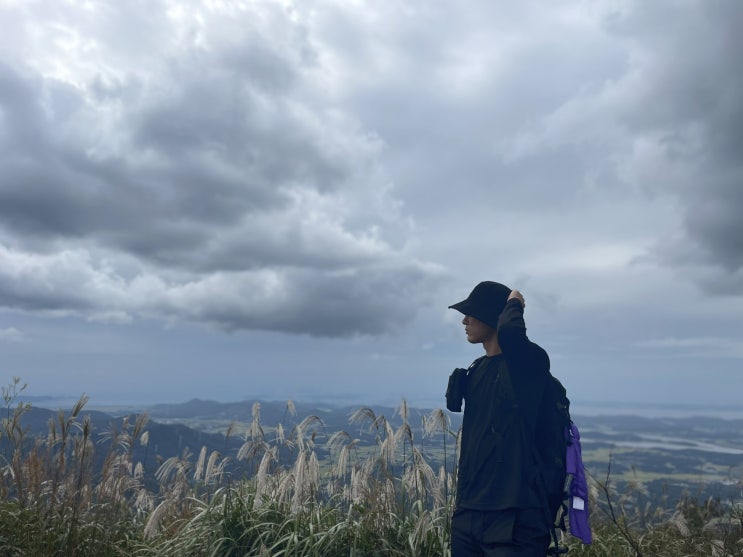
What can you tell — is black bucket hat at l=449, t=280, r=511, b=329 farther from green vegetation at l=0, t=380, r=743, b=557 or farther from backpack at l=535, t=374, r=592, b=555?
green vegetation at l=0, t=380, r=743, b=557

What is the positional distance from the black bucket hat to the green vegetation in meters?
1.75

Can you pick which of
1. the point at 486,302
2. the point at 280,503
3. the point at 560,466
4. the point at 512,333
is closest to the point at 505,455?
the point at 560,466

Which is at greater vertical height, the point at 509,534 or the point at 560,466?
the point at 560,466

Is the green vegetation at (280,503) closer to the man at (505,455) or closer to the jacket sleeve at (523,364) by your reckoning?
the man at (505,455)

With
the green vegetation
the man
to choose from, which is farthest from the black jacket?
the green vegetation

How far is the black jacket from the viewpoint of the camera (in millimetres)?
3471

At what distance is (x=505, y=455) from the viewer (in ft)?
11.7

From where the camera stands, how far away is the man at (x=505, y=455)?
132 inches

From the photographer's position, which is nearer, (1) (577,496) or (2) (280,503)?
(1) (577,496)

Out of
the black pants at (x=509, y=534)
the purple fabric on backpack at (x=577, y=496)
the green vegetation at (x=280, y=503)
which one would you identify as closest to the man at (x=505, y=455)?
the black pants at (x=509, y=534)

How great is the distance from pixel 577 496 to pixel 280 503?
318cm

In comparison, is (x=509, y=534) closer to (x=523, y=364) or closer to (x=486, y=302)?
(x=523, y=364)

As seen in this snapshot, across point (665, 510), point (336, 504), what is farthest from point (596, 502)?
point (336, 504)

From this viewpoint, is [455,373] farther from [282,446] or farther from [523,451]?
[282,446]
